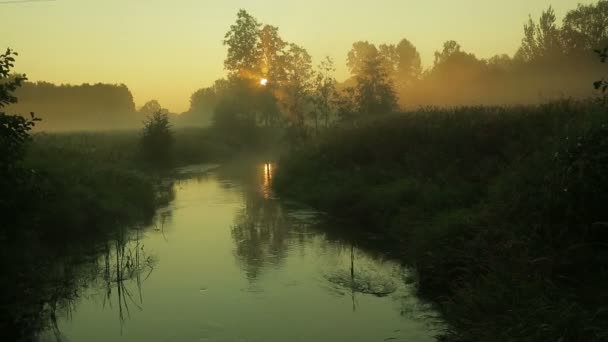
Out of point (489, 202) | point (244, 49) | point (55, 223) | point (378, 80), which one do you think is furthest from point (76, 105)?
point (489, 202)

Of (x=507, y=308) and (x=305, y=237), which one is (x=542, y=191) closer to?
(x=507, y=308)

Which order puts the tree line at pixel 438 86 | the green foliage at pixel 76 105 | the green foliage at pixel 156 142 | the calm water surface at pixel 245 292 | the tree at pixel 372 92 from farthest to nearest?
1. the green foliage at pixel 76 105
2. the tree line at pixel 438 86
3. the green foliage at pixel 156 142
4. the tree at pixel 372 92
5. the calm water surface at pixel 245 292

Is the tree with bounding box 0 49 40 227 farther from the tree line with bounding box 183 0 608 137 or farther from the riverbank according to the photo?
the tree line with bounding box 183 0 608 137

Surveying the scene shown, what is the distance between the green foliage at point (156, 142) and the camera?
38.9 meters

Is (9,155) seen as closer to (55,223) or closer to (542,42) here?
(55,223)

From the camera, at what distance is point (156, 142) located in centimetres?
3919

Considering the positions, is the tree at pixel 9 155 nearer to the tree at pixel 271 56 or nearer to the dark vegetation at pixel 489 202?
the dark vegetation at pixel 489 202

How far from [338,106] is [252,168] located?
8.11 m

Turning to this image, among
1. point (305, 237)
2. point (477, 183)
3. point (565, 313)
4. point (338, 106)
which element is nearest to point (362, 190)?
point (305, 237)

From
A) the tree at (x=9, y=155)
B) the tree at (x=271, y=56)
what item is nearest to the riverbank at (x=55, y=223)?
the tree at (x=9, y=155)

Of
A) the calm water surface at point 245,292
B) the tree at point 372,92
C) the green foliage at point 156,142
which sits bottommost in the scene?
the calm water surface at point 245,292

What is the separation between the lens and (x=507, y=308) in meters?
7.08

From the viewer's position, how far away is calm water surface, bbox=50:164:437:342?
8.74 metres

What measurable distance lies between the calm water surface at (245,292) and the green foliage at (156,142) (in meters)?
23.2
